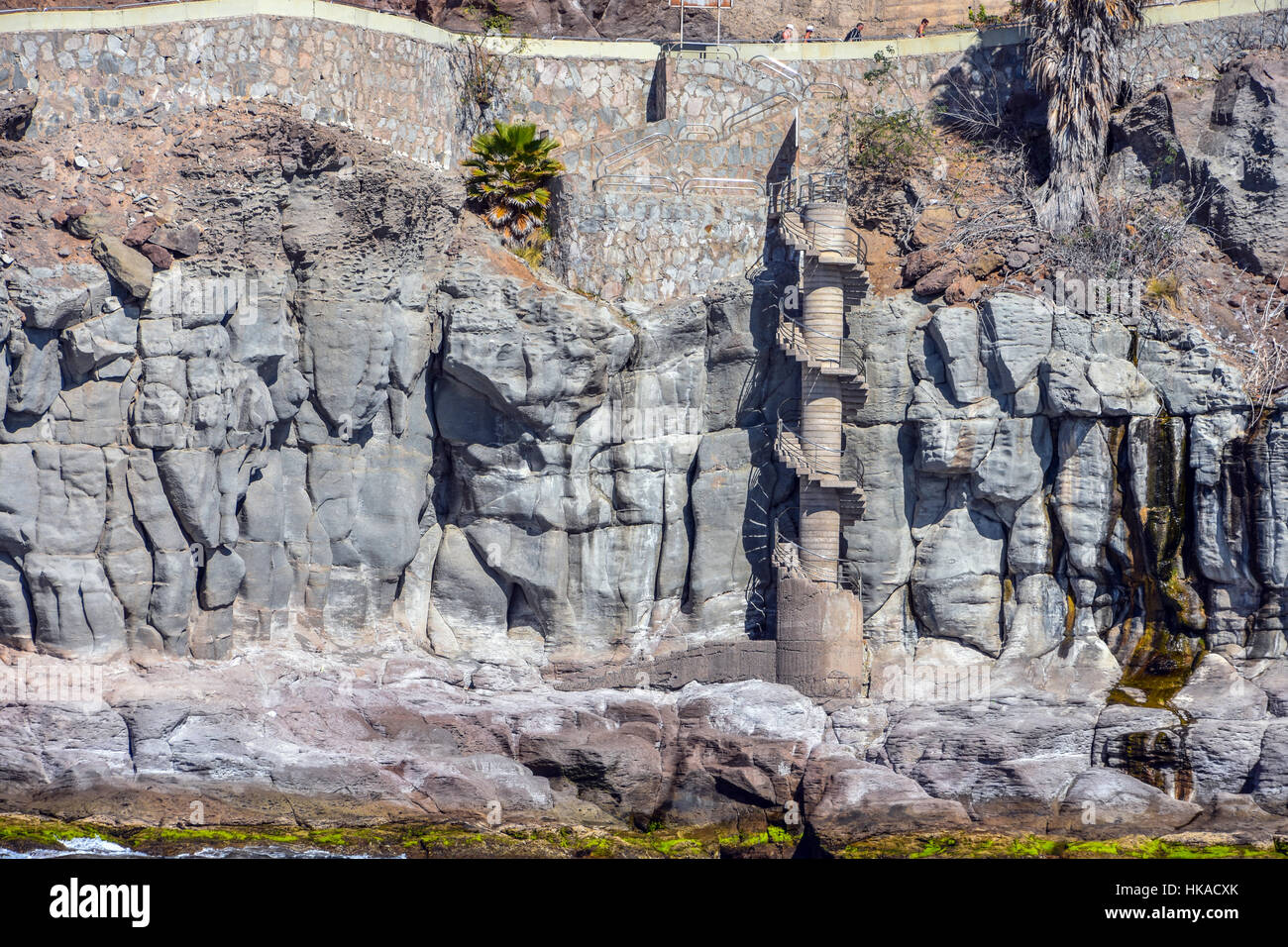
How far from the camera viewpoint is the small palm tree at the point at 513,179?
1470 inches

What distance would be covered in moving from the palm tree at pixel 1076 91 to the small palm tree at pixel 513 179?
27.9 ft

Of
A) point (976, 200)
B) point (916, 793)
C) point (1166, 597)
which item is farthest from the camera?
Answer: point (976, 200)

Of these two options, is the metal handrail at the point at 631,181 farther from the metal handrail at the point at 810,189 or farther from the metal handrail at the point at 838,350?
the metal handrail at the point at 838,350

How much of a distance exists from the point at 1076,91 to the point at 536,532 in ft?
39.2

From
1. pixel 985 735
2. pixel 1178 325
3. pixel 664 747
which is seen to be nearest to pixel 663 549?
pixel 664 747

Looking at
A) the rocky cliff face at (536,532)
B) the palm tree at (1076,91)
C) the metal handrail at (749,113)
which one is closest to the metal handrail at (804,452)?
the rocky cliff face at (536,532)

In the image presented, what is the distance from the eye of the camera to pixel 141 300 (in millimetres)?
34312

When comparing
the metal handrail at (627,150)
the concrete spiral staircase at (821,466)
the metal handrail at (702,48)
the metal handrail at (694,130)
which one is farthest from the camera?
the metal handrail at (702,48)

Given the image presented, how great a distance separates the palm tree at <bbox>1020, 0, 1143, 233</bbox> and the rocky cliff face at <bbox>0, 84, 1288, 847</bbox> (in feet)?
7.28

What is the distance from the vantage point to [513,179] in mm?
37531

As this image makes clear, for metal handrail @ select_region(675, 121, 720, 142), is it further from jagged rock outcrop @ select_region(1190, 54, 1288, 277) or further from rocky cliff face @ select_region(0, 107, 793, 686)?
jagged rock outcrop @ select_region(1190, 54, 1288, 277)

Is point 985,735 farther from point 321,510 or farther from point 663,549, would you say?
point 321,510

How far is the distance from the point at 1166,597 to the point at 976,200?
7.80m

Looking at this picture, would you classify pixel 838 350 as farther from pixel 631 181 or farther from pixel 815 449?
pixel 631 181
